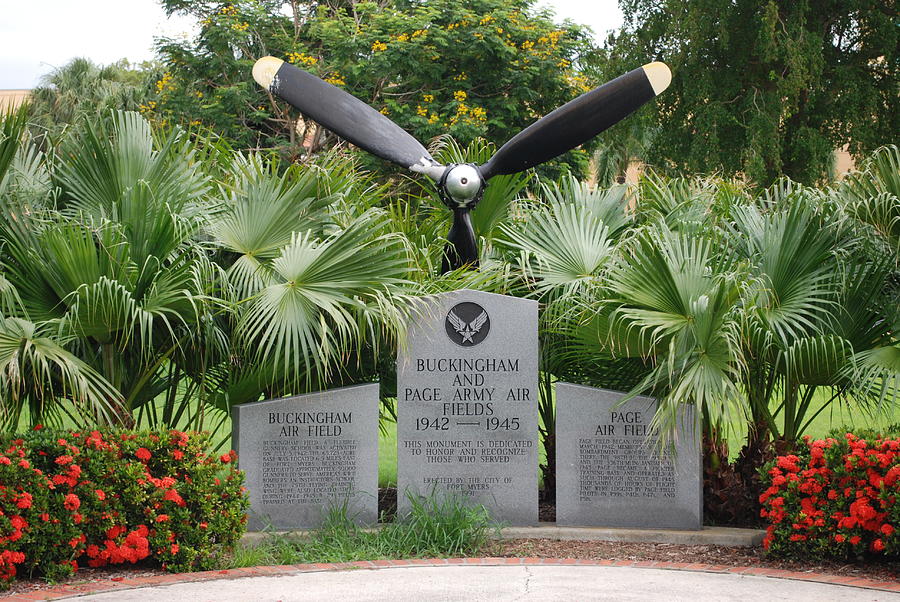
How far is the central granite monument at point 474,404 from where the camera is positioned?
26.9ft

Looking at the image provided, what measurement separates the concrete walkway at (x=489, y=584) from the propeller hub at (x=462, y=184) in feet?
10.8

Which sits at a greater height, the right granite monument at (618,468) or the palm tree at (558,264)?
the palm tree at (558,264)

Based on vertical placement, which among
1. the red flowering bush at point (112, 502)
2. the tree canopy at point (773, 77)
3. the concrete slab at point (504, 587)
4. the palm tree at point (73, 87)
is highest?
the palm tree at point (73, 87)

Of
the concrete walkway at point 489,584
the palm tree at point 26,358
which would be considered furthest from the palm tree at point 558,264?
the palm tree at point 26,358

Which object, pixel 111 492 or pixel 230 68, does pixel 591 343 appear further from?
pixel 230 68

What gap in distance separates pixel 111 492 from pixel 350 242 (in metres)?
2.55

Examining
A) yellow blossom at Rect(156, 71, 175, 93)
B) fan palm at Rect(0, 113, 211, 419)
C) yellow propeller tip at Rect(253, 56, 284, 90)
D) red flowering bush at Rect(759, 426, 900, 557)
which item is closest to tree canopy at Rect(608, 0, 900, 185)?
yellow blossom at Rect(156, 71, 175, 93)

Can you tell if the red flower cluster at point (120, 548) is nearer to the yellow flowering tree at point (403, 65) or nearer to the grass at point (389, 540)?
the grass at point (389, 540)

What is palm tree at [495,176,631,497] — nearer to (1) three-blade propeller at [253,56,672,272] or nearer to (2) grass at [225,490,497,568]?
(1) three-blade propeller at [253,56,672,272]

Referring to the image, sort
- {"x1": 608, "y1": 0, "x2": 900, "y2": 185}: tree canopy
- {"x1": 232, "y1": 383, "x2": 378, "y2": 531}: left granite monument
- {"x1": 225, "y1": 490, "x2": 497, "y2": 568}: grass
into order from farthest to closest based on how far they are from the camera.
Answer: {"x1": 608, "y1": 0, "x2": 900, "y2": 185}: tree canopy
{"x1": 232, "y1": 383, "x2": 378, "y2": 531}: left granite monument
{"x1": 225, "y1": 490, "x2": 497, "y2": 568}: grass

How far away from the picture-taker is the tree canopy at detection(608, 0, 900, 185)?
21812 mm

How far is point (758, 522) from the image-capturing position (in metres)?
8.40

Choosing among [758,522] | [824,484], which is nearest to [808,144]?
[758,522]

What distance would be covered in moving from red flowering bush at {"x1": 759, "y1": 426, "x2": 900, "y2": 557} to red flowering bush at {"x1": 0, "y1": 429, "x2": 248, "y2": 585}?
3.58 meters
